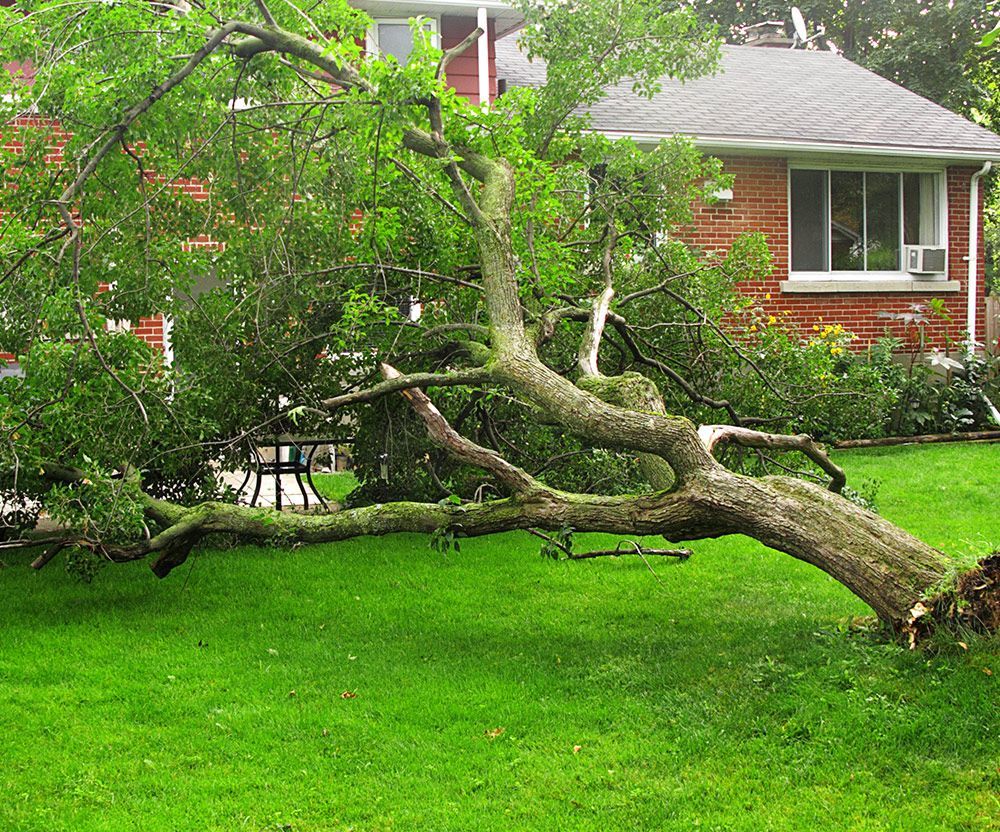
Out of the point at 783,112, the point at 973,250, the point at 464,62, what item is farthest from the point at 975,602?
the point at 973,250

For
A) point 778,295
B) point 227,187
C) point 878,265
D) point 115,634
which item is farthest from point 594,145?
point 878,265

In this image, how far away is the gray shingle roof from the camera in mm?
15984

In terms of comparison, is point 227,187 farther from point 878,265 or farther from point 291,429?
point 878,265

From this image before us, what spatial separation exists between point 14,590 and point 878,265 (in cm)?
1355

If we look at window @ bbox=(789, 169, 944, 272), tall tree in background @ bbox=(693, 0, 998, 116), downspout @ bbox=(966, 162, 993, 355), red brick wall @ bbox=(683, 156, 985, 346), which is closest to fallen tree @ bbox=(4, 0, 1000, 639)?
red brick wall @ bbox=(683, 156, 985, 346)

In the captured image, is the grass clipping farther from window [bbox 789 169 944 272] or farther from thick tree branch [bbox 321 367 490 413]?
window [bbox 789 169 944 272]

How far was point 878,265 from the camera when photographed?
17.3 metres

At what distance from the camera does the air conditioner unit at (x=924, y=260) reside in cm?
1717

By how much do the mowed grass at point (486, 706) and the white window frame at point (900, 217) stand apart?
9.51 meters

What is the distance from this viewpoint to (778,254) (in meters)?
16.4

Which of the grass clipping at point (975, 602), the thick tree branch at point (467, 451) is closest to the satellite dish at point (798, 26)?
the thick tree branch at point (467, 451)

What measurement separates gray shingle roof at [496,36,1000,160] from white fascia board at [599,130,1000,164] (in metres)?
0.02

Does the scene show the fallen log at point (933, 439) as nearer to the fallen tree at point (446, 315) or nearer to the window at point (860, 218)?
the window at point (860, 218)

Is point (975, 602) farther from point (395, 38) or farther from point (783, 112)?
point (783, 112)
